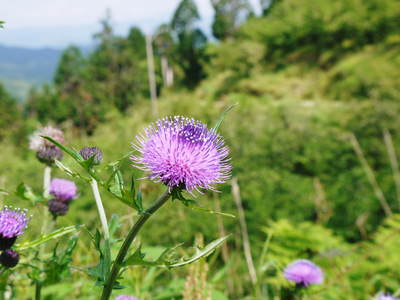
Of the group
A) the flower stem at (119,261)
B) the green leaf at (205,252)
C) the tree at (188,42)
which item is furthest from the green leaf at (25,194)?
the tree at (188,42)

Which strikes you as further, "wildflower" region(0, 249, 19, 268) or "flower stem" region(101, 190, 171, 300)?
"wildflower" region(0, 249, 19, 268)

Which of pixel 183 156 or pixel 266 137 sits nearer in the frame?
pixel 183 156

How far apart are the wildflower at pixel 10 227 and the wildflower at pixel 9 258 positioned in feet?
0.05

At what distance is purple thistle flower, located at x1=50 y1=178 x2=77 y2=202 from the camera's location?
67.7 inches

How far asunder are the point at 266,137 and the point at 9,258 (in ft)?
26.2

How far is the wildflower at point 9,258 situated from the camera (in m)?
1.00

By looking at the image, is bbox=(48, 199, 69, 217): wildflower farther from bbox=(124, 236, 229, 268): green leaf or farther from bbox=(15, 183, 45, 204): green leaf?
bbox=(124, 236, 229, 268): green leaf

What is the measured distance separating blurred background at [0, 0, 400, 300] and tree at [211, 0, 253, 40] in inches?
3.8

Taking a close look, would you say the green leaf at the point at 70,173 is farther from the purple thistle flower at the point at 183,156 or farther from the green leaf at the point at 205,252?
the green leaf at the point at 205,252

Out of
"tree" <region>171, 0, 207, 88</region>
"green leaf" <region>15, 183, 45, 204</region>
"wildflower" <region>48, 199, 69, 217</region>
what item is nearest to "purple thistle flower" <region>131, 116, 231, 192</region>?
"green leaf" <region>15, 183, 45, 204</region>

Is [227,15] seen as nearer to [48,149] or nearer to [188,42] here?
[188,42]

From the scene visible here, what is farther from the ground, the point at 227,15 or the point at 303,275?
the point at 227,15

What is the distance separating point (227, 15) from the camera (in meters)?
36.7

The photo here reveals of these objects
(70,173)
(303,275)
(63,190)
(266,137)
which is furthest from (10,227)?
(266,137)
